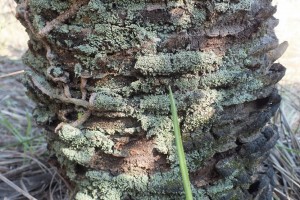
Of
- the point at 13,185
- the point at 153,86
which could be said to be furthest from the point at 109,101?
the point at 13,185

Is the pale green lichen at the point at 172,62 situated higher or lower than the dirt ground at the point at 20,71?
lower

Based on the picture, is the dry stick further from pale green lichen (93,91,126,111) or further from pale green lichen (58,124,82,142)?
pale green lichen (93,91,126,111)

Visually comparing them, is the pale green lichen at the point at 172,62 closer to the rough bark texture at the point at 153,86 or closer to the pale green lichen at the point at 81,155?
the rough bark texture at the point at 153,86

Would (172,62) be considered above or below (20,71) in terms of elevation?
below

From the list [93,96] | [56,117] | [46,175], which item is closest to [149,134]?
[93,96]

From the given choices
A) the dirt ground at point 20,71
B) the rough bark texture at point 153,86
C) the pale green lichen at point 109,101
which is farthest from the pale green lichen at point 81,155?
the dirt ground at point 20,71

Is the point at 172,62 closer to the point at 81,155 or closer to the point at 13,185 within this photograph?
the point at 81,155

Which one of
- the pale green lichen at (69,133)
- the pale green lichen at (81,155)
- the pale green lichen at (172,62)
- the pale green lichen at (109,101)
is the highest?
the pale green lichen at (172,62)

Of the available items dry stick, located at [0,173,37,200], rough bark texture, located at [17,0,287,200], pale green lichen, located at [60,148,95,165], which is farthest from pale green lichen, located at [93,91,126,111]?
dry stick, located at [0,173,37,200]
